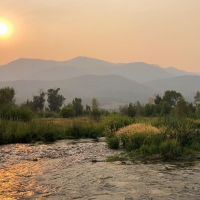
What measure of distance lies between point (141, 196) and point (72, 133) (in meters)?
17.0

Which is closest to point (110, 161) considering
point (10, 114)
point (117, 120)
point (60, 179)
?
point (60, 179)

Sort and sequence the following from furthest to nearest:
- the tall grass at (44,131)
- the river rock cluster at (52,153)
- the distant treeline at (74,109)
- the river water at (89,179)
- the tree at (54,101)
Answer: the tree at (54,101) < the distant treeline at (74,109) < the tall grass at (44,131) < the river rock cluster at (52,153) < the river water at (89,179)

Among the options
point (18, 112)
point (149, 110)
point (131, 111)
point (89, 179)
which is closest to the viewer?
point (89, 179)

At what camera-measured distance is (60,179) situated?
34.0 feet

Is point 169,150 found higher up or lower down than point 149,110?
lower down

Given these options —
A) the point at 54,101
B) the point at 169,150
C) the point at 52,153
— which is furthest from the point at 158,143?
the point at 54,101

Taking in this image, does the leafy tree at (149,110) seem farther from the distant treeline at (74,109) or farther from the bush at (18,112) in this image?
the bush at (18,112)

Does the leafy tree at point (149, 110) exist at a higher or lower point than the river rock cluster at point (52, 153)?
higher

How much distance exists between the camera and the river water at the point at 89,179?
8508mm

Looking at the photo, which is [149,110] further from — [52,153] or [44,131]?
[52,153]

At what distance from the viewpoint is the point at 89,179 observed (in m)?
10.4

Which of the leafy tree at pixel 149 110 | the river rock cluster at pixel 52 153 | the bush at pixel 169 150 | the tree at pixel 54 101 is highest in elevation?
the tree at pixel 54 101

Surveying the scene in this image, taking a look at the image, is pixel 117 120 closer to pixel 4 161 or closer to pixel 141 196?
pixel 4 161

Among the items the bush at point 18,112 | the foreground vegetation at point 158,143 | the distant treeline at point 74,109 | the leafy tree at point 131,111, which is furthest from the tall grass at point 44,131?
the leafy tree at point 131,111
